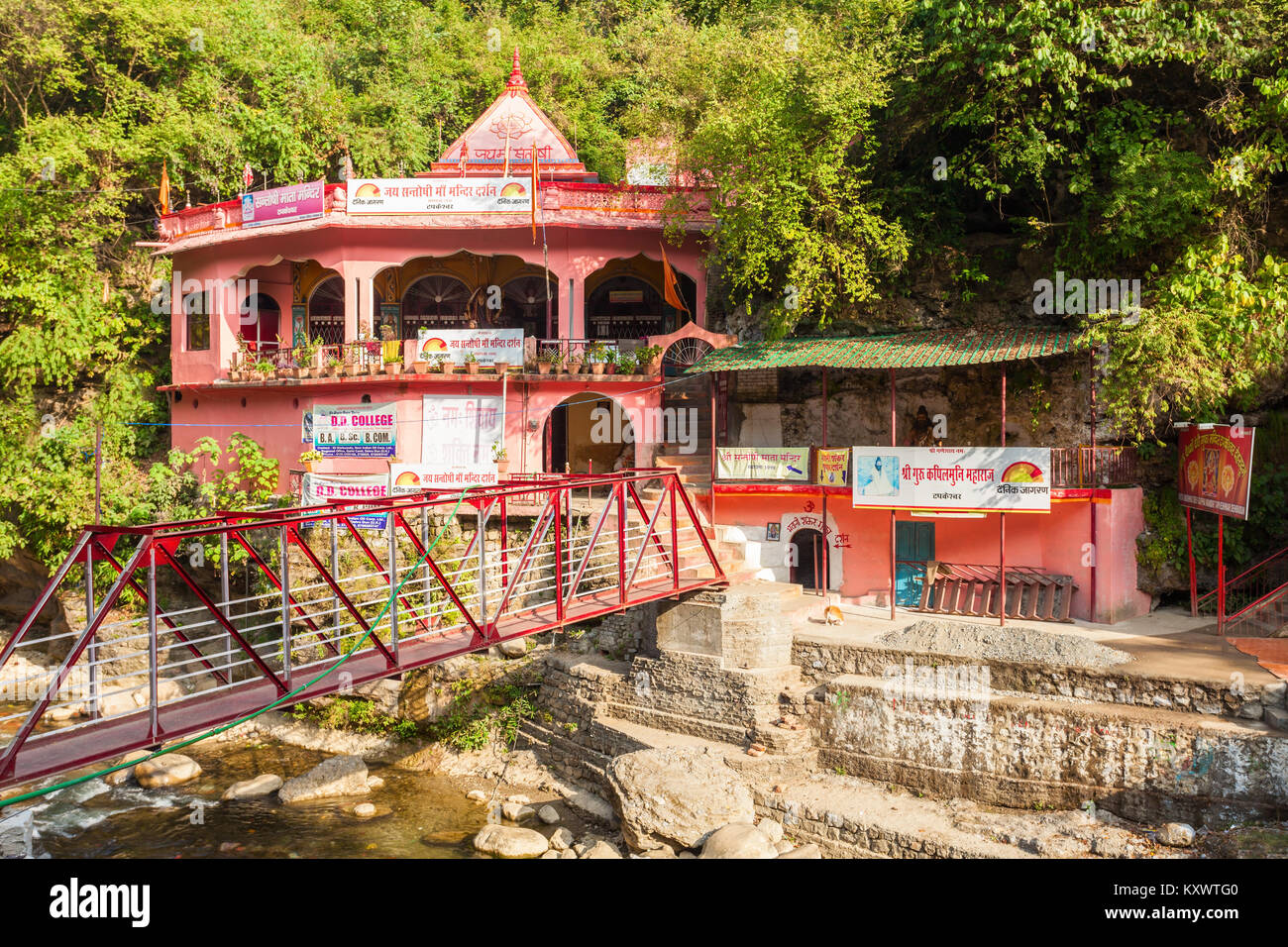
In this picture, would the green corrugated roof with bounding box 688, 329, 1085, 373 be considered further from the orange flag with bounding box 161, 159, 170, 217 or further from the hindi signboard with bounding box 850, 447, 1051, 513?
the orange flag with bounding box 161, 159, 170, 217

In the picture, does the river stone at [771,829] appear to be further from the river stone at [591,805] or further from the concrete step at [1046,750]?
the river stone at [591,805]

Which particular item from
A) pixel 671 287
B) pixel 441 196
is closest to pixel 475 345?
pixel 441 196

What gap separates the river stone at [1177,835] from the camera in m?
12.0

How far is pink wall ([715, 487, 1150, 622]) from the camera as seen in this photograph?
17438mm

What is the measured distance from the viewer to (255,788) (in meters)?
17.0

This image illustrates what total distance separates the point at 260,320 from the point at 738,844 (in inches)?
842

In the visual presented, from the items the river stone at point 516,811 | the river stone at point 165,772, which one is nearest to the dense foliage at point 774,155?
the river stone at point 165,772

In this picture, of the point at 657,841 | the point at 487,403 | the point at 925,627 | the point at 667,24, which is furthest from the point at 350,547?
the point at 667,24

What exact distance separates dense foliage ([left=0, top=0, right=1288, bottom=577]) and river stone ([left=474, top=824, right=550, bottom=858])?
38.8ft

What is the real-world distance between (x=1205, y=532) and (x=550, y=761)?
1314 cm

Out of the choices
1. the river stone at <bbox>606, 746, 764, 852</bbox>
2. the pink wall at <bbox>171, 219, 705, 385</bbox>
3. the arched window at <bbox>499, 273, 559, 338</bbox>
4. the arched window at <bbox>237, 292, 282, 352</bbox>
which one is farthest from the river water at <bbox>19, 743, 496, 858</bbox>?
the arched window at <bbox>499, 273, 559, 338</bbox>

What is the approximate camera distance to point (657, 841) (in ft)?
44.0

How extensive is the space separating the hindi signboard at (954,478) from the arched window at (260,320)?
1731 centimetres
